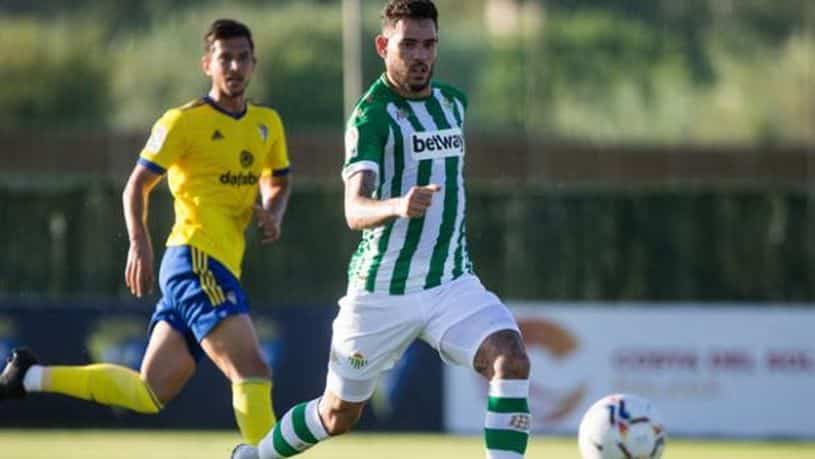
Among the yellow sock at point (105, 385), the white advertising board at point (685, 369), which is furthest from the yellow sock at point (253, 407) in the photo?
the white advertising board at point (685, 369)

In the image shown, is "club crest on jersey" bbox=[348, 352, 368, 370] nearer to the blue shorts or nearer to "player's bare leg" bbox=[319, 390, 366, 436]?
"player's bare leg" bbox=[319, 390, 366, 436]

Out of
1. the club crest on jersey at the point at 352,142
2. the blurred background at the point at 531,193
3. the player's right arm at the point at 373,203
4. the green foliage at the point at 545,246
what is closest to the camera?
the player's right arm at the point at 373,203

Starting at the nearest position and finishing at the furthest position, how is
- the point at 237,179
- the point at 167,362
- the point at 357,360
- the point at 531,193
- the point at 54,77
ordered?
the point at 357,360, the point at 167,362, the point at 237,179, the point at 531,193, the point at 54,77

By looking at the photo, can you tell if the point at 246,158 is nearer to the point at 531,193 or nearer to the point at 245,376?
the point at 245,376

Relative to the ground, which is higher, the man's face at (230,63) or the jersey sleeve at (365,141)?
the man's face at (230,63)

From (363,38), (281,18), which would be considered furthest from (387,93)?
(281,18)

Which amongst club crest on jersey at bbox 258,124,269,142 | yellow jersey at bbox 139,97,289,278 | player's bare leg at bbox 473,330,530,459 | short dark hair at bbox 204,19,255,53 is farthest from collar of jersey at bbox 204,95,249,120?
player's bare leg at bbox 473,330,530,459

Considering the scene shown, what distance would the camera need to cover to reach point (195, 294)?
351 inches

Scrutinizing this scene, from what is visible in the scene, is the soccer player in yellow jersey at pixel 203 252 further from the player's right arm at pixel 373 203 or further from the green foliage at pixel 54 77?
the green foliage at pixel 54 77

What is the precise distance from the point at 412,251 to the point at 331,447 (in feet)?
18.0

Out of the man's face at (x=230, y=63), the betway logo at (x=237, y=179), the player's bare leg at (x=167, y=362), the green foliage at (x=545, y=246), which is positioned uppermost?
the man's face at (x=230, y=63)

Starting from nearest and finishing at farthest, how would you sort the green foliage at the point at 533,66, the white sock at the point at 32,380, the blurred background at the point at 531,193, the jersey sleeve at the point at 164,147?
1. the jersey sleeve at the point at 164,147
2. the white sock at the point at 32,380
3. the blurred background at the point at 531,193
4. the green foliage at the point at 533,66

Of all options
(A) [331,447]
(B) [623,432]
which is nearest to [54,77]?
(A) [331,447]

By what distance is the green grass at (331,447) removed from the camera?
1245cm
